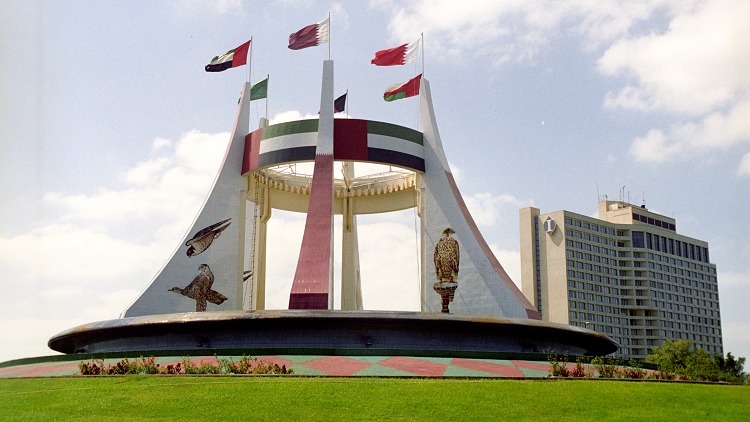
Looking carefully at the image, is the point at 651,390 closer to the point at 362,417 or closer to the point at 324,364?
the point at 362,417

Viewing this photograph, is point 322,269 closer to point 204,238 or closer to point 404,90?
point 204,238

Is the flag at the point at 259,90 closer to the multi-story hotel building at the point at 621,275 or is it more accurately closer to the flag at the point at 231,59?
the flag at the point at 231,59

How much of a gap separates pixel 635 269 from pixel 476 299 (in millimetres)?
68376

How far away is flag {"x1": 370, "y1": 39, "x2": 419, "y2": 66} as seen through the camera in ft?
105

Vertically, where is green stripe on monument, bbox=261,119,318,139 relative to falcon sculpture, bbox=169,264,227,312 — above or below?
above

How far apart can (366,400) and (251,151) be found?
62.3 feet

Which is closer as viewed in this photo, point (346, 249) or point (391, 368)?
point (391, 368)

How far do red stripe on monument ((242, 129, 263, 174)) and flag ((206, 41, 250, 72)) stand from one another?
304cm

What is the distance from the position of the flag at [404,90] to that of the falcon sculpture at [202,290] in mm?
9991

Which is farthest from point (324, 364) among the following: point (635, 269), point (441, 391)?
point (635, 269)

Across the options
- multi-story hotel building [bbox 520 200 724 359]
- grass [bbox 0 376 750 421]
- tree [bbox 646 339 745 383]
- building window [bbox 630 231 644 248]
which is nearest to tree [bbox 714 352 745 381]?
tree [bbox 646 339 745 383]

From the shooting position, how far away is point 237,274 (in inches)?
1184

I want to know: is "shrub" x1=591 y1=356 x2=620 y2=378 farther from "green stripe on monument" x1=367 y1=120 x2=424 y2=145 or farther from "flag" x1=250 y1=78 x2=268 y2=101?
"flag" x1=250 y1=78 x2=268 y2=101

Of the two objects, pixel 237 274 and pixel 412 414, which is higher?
pixel 237 274
